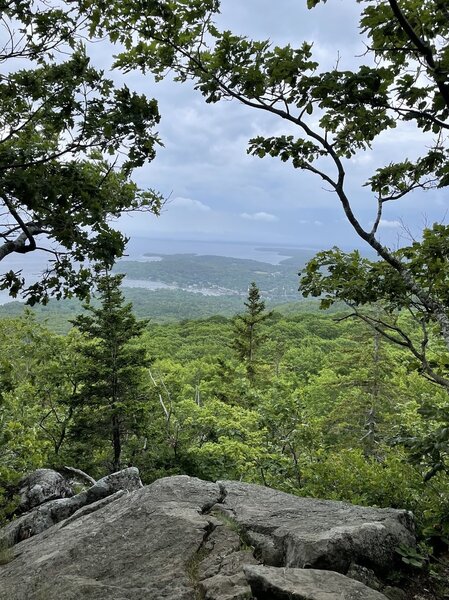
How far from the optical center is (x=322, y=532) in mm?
5379

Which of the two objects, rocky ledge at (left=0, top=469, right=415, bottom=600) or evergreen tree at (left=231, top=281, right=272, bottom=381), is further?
evergreen tree at (left=231, top=281, right=272, bottom=381)

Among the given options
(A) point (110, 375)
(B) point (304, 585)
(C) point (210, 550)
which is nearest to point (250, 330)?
(A) point (110, 375)

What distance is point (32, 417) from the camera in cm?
1877

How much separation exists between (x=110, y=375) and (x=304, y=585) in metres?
13.9

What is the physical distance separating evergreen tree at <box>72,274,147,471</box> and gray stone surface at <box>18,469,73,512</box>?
5.67m

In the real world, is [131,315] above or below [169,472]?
above

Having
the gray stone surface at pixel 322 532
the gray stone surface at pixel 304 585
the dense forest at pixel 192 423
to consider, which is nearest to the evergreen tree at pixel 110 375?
the dense forest at pixel 192 423

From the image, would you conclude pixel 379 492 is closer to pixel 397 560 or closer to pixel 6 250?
pixel 397 560

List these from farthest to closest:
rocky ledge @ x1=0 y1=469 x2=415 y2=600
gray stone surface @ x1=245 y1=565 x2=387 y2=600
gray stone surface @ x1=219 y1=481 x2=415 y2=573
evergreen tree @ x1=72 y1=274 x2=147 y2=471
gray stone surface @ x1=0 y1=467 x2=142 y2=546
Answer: evergreen tree @ x1=72 y1=274 x2=147 y2=471, gray stone surface @ x1=0 y1=467 x2=142 y2=546, gray stone surface @ x1=219 y1=481 x2=415 y2=573, rocky ledge @ x1=0 y1=469 x2=415 y2=600, gray stone surface @ x1=245 y1=565 x2=387 y2=600

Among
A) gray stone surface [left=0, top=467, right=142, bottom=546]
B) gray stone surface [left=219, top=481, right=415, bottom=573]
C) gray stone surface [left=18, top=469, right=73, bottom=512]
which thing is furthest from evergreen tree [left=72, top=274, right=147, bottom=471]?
gray stone surface [left=219, top=481, right=415, bottom=573]

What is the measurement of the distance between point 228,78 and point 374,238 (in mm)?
2701

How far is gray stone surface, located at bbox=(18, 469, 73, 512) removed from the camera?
10.0 meters

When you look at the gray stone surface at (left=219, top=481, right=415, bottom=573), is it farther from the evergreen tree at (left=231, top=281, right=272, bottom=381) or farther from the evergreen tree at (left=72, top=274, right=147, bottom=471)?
the evergreen tree at (left=231, top=281, right=272, bottom=381)

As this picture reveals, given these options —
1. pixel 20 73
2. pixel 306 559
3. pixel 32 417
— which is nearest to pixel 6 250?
pixel 20 73
